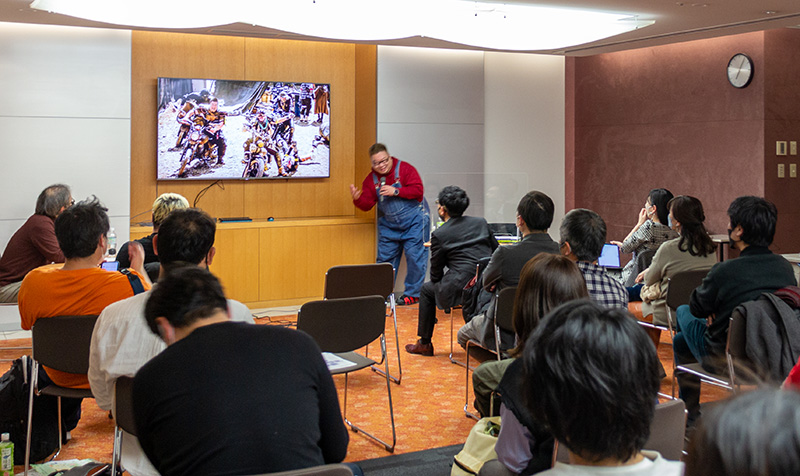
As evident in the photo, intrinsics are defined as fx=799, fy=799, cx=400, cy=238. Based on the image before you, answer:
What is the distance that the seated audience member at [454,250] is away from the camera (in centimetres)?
609

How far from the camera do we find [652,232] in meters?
6.45

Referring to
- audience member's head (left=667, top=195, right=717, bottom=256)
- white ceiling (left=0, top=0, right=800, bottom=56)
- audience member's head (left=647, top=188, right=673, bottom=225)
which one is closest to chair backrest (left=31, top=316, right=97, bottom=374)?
white ceiling (left=0, top=0, right=800, bottom=56)

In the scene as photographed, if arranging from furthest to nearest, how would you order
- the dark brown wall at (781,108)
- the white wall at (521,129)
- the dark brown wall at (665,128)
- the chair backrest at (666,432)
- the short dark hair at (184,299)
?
the white wall at (521,129)
the dark brown wall at (665,128)
the dark brown wall at (781,108)
the chair backrest at (666,432)
the short dark hair at (184,299)

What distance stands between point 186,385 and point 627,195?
807cm

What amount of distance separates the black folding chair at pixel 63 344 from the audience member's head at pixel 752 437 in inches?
129

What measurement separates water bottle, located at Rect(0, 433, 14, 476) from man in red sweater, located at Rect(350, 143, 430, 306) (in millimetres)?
5088

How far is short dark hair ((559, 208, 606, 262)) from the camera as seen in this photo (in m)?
4.40

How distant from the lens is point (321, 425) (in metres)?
2.13

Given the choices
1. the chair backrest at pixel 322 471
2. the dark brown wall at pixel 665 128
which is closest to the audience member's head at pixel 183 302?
the chair backrest at pixel 322 471

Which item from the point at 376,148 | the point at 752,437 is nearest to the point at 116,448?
the point at 752,437

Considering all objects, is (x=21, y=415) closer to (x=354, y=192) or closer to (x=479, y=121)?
(x=354, y=192)

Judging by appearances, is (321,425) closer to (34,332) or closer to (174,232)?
(174,232)

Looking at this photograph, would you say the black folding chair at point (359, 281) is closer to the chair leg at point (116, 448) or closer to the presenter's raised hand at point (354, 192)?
the chair leg at point (116, 448)

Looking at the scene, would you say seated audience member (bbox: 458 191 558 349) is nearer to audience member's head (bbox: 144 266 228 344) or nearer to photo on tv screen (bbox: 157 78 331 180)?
audience member's head (bbox: 144 266 228 344)
